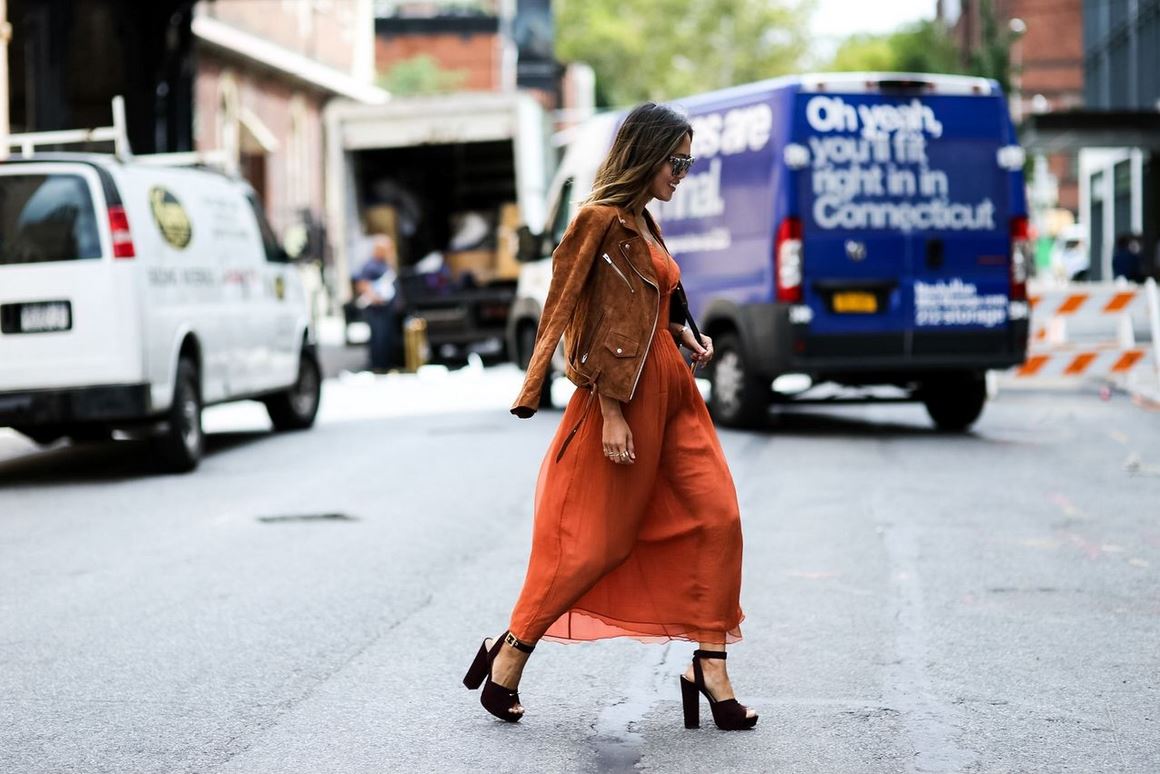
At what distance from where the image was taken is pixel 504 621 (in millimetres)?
7223

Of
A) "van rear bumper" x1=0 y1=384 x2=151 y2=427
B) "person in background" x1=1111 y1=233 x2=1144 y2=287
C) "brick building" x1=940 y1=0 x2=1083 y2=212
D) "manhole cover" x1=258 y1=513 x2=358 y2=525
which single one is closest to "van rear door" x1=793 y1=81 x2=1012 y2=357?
"manhole cover" x1=258 y1=513 x2=358 y2=525

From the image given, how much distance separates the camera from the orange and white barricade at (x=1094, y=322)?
58.4 feet

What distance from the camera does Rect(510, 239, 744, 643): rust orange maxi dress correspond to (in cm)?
533

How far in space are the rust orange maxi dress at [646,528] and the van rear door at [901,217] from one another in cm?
848

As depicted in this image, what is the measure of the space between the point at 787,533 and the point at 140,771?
193 inches

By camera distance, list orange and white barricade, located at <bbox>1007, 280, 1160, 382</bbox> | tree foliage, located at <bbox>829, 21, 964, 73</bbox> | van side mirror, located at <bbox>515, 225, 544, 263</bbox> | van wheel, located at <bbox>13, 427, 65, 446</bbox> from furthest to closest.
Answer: tree foliage, located at <bbox>829, 21, 964, 73</bbox> → orange and white barricade, located at <bbox>1007, 280, 1160, 382</bbox> → van side mirror, located at <bbox>515, 225, 544, 263</bbox> → van wheel, located at <bbox>13, 427, 65, 446</bbox>

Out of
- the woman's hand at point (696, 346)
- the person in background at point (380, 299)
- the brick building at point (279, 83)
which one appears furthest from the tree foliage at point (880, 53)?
the woman's hand at point (696, 346)

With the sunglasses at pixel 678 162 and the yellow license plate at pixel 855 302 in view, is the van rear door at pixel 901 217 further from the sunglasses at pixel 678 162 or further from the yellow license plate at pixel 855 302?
the sunglasses at pixel 678 162

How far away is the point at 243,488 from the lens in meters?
11.8

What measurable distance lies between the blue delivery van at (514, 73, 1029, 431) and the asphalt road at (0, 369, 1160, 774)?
1.02 m

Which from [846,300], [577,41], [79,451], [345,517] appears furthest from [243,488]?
[577,41]

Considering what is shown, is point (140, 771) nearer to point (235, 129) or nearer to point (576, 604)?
point (576, 604)

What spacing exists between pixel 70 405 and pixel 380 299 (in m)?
11.3

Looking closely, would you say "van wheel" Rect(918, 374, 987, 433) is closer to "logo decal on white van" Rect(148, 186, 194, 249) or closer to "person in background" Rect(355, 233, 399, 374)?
"logo decal on white van" Rect(148, 186, 194, 249)
